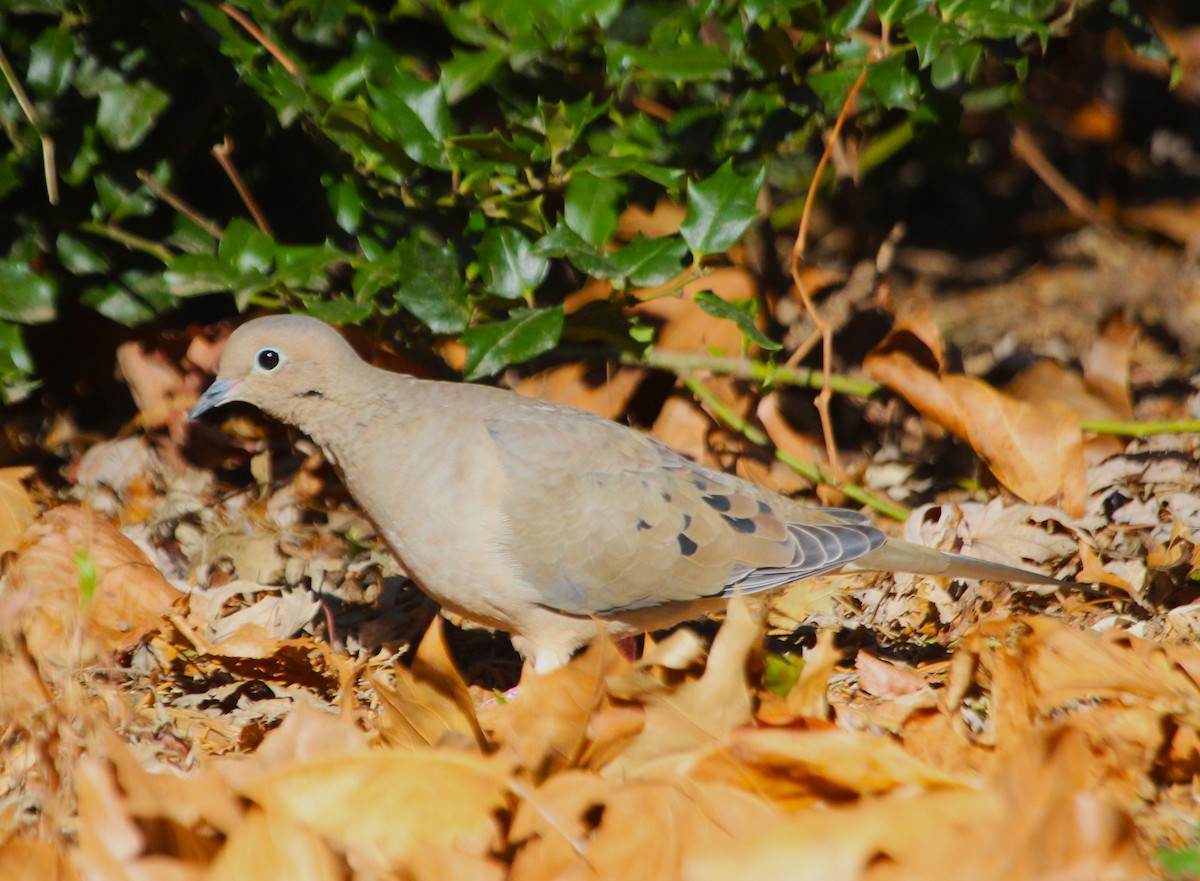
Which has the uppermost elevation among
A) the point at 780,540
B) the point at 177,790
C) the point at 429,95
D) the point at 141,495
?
the point at 429,95

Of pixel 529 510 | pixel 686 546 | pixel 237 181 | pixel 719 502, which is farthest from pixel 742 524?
Answer: pixel 237 181

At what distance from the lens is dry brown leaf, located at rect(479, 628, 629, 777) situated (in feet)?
7.76

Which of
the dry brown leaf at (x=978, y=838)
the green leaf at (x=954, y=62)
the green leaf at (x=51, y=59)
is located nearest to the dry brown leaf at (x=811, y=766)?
the dry brown leaf at (x=978, y=838)

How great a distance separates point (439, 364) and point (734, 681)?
2029mm

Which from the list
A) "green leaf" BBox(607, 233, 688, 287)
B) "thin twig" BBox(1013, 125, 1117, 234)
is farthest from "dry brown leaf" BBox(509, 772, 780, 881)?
"thin twig" BBox(1013, 125, 1117, 234)

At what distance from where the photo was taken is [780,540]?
11.2 ft

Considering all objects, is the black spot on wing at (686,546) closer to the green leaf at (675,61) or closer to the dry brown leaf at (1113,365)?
the green leaf at (675,61)

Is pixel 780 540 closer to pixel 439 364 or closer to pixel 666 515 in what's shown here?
pixel 666 515

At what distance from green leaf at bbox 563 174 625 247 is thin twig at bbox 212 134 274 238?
944 millimetres

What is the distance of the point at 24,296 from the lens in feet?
12.5

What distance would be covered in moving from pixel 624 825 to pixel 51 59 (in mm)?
2730

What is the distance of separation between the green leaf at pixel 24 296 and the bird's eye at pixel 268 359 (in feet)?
3.18

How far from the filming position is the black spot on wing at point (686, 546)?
10.9 feet

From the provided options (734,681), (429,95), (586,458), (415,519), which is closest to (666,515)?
(586,458)
